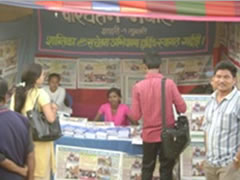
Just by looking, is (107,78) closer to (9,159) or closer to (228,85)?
(228,85)

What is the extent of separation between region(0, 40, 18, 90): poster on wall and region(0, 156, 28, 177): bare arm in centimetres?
325

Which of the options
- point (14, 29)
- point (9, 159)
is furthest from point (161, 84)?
point (14, 29)

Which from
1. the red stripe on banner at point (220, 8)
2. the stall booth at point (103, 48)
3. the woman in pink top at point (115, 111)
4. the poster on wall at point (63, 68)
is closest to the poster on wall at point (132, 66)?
the stall booth at point (103, 48)

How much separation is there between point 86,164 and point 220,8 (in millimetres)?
2122

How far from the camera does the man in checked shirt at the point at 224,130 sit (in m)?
3.84

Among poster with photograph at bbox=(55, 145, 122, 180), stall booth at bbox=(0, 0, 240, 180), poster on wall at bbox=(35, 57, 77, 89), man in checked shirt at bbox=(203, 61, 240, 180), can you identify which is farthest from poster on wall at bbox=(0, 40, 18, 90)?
man in checked shirt at bbox=(203, 61, 240, 180)

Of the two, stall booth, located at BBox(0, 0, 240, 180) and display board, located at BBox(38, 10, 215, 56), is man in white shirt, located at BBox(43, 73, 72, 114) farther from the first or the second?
display board, located at BBox(38, 10, 215, 56)

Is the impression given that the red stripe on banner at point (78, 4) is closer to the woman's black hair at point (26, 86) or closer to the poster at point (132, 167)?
the woman's black hair at point (26, 86)

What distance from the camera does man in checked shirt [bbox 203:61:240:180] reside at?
12.6 ft

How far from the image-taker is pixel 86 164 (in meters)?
5.37

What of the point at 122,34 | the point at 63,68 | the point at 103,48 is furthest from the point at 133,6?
the point at 63,68

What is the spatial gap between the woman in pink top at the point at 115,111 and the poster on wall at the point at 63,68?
98 centimetres

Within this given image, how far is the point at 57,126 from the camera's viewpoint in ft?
14.7

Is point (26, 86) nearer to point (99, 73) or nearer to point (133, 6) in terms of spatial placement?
point (133, 6)
